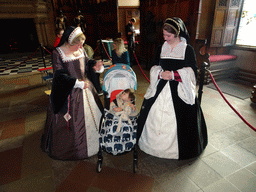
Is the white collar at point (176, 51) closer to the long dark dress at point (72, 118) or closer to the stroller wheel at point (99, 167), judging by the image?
the long dark dress at point (72, 118)

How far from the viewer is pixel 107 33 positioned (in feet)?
34.0

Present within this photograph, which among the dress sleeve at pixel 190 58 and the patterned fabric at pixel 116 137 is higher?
the dress sleeve at pixel 190 58

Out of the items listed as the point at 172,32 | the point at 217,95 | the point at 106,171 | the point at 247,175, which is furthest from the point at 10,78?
the point at 247,175

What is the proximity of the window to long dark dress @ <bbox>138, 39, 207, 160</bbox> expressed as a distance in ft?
15.8

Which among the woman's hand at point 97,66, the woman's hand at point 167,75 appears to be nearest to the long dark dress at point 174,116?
the woman's hand at point 167,75

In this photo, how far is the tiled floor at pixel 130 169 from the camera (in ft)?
6.68

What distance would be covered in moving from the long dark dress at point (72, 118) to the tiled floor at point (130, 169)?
201 mm

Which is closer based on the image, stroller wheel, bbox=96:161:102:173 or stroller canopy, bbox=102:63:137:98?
stroller wheel, bbox=96:161:102:173

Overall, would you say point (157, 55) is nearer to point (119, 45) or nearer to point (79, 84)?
point (79, 84)

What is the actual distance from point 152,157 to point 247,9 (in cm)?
590

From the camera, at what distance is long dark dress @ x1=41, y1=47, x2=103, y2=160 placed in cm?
216

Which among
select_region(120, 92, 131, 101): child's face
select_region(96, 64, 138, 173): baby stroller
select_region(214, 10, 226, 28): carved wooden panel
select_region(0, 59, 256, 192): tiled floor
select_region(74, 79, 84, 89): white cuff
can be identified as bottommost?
select_region(0, 59, 256, 192): tiled floor

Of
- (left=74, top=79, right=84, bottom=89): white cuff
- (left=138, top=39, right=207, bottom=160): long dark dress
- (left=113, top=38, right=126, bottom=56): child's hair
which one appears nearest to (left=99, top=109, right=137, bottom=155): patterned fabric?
(left=138, top=39, right=207, bottom=160): long dark dress

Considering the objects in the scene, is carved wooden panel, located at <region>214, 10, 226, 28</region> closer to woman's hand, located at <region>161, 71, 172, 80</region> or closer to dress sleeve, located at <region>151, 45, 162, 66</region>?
dress sleeve, located at <region>151, 45, 162, 66</region>
